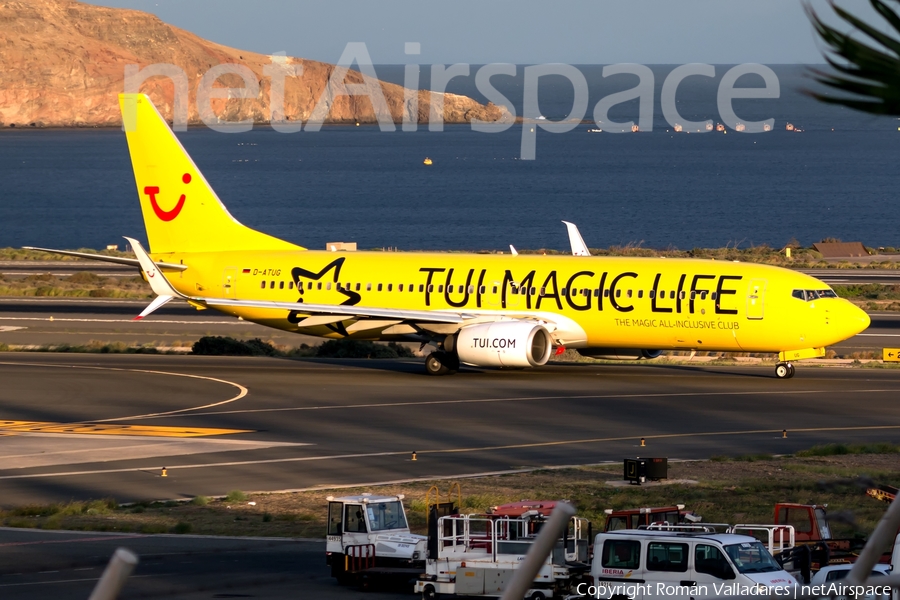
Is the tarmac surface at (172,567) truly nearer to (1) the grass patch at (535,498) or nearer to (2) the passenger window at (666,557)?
(1) the grass patch at (535,498)

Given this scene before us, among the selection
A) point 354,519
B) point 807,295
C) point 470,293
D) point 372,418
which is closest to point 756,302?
point 807,295

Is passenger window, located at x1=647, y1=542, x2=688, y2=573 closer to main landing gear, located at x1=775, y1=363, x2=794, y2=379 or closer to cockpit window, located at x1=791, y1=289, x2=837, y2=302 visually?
cockpit window, located at x1=791, y1=289, x2=837, y2=302

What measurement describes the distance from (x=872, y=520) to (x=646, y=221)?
158m

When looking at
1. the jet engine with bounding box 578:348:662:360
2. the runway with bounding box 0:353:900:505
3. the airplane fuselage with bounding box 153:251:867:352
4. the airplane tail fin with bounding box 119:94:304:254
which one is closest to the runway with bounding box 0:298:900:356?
the runway with bounding box 0:353:900:505

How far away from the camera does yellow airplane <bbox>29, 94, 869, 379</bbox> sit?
1698 inches

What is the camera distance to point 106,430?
3709cm

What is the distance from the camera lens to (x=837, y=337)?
42.9m

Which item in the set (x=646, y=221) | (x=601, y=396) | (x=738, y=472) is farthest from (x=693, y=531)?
(x=646, y=221)

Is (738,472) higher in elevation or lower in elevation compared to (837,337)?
lower

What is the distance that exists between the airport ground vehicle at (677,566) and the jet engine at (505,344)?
26.4 meters

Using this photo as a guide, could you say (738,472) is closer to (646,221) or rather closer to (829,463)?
(829,463)

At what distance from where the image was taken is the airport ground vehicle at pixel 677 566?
16.9 metres

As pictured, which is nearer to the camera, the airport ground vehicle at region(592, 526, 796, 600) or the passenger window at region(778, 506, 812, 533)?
the airport ground vehicle at region(592, 526, 796, 600)

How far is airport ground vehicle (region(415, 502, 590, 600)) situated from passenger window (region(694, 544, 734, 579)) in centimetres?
200
